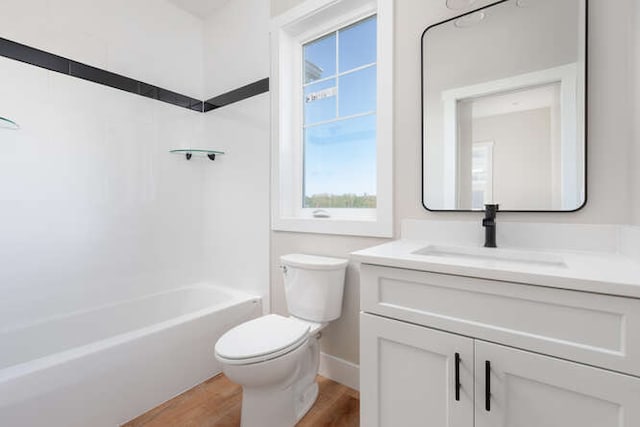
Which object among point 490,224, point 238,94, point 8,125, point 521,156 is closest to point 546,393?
point 490,224

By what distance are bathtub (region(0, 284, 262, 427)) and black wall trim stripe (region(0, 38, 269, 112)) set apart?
1.47 metres

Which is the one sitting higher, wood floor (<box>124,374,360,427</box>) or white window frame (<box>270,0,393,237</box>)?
white window frame (<box>270,0,393,237</box>)

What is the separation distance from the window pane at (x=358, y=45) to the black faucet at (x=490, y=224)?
109 cm

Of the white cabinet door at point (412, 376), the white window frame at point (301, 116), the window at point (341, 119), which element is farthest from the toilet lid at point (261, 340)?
the window at point (341, 119)

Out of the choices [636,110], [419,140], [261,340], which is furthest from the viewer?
[419,140]

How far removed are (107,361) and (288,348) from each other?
84cm

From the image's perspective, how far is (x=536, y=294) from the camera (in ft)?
2.68

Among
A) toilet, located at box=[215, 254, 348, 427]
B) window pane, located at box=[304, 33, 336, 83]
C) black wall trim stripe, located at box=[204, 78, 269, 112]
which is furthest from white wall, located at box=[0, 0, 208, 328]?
toilet, located at box=[215, 254, 348, 427]

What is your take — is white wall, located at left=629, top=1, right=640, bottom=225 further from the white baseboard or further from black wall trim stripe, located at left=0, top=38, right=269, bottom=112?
black wall trim stripe, located at left=0, top=38, right=269, bottom=112

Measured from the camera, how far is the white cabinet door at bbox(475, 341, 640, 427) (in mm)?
733

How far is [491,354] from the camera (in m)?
0.88

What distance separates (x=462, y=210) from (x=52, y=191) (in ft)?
7.37

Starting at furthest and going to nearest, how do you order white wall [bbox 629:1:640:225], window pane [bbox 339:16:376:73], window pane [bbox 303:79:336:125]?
1. window pane [bbox 303:79:336:125]
2. window pane [bbox 339:16:376:73]
3. white wall [bbox 629:1:640:225]

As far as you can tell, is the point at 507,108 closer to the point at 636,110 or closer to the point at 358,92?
the point at 636,110
